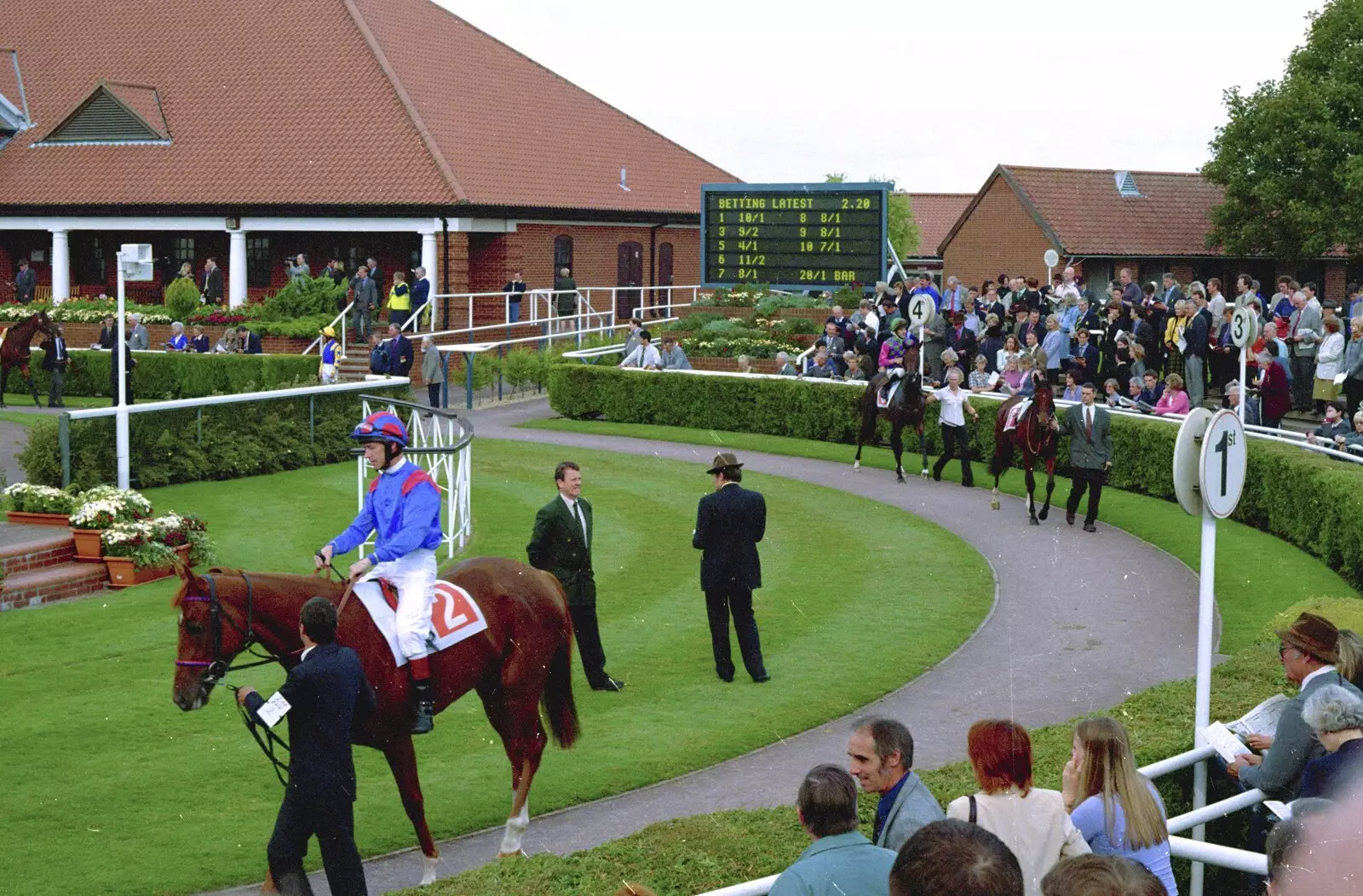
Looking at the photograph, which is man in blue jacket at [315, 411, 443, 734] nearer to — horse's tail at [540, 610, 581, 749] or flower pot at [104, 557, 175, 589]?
horse's tail at [540, 610, 581, 749]

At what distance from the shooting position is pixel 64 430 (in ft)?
58.4

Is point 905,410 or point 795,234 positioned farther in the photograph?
point 795,234

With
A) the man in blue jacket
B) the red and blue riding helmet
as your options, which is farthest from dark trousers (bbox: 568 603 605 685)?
the red and blue riding helmet

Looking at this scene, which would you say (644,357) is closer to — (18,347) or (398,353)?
(398,353)

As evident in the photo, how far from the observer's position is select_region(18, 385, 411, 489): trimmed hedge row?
1811 centimetres

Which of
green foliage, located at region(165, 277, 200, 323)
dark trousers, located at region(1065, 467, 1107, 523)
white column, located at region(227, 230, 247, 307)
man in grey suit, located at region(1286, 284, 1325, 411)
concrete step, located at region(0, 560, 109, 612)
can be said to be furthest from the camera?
white column, located at region(227, 230, 247, 307)

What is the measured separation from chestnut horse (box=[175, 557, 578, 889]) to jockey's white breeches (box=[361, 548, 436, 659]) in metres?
0.13

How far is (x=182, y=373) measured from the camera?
30.1 m

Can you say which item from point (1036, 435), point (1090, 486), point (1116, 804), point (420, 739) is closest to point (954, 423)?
point (1036, 435)

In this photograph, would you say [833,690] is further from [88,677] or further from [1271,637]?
[88,677]

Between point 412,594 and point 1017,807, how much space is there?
163 inches

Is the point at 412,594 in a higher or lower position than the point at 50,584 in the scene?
higher

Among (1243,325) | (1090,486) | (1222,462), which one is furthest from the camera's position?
(1090,486)

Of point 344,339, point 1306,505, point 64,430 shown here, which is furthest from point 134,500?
point 344,339
